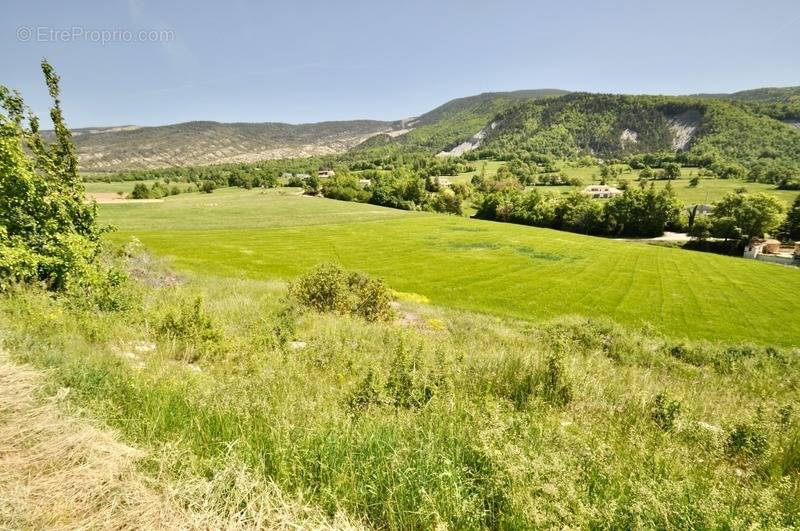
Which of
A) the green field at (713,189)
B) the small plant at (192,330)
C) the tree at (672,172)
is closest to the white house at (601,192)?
the green field at (713,189)

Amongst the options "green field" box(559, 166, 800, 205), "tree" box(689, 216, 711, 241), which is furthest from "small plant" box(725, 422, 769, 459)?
"green field" box(559, 166, 800, 205)

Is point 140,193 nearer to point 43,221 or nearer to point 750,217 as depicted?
point 43,221

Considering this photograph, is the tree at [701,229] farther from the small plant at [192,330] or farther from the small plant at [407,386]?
the small plant at [192,330]

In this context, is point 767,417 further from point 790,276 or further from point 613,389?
point 790,276

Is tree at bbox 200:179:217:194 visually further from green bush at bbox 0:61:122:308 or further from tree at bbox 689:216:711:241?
tree at bbox 689:216:711:241

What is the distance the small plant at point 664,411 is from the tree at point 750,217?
11721cm

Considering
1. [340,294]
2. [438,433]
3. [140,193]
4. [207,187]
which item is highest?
[438,433]

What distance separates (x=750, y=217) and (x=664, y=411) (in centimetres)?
12015

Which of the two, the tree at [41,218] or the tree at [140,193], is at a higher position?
→ the tree at [41,218]

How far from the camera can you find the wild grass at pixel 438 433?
3.20 metres

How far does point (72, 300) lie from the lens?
9422mm

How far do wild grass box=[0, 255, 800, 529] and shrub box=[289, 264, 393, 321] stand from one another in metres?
11.0

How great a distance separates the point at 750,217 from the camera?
93000 mm

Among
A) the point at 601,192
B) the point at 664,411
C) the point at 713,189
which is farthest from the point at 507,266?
the point at 713,189
